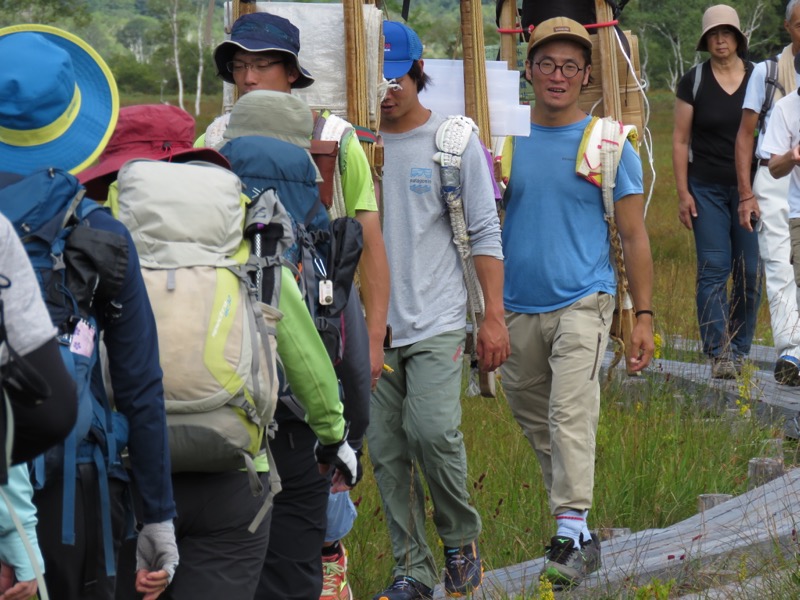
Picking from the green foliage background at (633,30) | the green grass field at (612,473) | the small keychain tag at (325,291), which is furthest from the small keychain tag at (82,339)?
the green foliage background at (633,30)

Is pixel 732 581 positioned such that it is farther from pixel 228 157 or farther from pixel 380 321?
pixel 228 157

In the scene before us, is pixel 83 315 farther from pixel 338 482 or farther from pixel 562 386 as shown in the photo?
pixel 562 386

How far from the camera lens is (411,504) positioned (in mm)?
5324

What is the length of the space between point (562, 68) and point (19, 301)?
3819 mm

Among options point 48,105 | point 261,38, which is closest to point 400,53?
point 261,38

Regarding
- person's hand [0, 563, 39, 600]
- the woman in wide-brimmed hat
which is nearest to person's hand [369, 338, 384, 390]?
person's hand [0, 563, 39, 600]

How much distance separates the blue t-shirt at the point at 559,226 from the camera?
580 cm

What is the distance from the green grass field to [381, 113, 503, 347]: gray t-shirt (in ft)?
3.14

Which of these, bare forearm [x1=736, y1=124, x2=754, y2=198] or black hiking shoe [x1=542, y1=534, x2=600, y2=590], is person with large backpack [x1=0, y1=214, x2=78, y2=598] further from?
bare forearm [x1=736, y1=124, x2=754, y2=198]

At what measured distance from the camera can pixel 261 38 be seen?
489cm

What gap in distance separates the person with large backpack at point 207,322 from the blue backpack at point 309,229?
0.28 m

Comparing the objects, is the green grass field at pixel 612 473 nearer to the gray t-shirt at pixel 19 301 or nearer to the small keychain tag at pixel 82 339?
the small keychain tag at pixel 82 339

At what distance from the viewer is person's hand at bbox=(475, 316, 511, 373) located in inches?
218

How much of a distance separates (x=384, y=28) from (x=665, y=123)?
2380 inches
